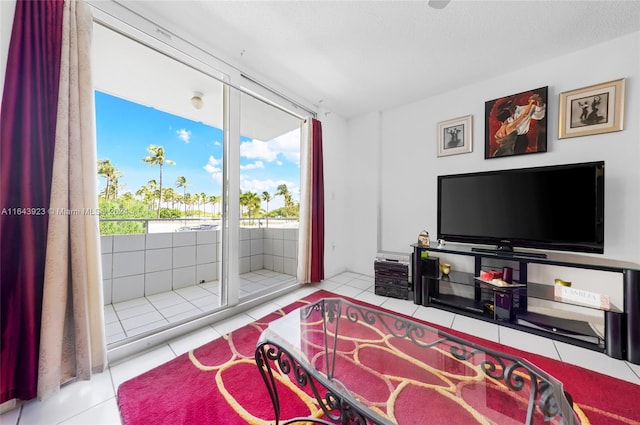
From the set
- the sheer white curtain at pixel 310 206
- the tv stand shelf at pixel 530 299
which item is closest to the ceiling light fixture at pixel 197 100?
the sheer white curtain at pixel 310 206

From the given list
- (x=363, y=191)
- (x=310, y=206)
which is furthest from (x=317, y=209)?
(x=363, y=191)

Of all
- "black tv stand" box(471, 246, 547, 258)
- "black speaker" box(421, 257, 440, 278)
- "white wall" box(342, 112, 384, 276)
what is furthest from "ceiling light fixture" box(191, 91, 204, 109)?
"black tv stand" box(471, 246, 547, 258)

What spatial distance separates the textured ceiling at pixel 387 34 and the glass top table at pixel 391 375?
2.15m

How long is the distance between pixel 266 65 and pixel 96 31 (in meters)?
1.34

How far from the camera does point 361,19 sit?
171 centimetres

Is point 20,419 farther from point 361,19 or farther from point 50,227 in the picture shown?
point 361,19

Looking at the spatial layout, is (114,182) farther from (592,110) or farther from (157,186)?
(592,110)

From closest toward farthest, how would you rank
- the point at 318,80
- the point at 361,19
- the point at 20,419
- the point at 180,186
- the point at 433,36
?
the point at 20,419
the point at 361,19
the point at 433,36
the point at 318,80
the point at 180,186

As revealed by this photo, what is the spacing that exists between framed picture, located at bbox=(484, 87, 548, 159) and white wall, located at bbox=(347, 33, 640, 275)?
0.07m

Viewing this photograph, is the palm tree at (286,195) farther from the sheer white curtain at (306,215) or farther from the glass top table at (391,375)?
the glass top table at (391,375)

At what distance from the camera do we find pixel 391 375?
1.15m

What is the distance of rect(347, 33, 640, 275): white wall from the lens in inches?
71.9

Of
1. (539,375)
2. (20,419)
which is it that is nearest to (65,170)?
(20,419)

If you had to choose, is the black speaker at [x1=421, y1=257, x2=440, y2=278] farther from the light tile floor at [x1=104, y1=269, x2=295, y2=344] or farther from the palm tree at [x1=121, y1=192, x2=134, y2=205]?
the palm tree at [x1=121, y1=192, x2=134, y2=205]
